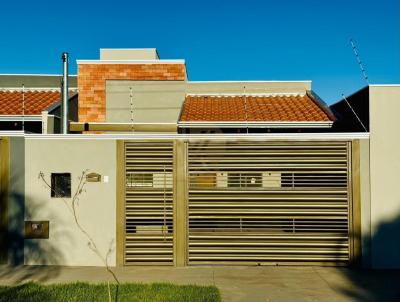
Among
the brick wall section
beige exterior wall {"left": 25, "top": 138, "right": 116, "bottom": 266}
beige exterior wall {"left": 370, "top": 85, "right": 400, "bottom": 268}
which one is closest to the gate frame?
beige exterior wall {"left": 25, "top": 138, "right": 116, "bottom": 266}

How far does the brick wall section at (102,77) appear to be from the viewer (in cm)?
1588

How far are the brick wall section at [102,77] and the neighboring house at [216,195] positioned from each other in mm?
6375

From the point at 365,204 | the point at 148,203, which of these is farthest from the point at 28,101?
the point at 365,204

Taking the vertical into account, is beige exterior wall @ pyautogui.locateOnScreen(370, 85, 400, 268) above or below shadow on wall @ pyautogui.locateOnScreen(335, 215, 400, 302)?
above

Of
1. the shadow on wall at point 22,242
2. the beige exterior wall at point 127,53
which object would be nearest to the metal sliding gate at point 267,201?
the shadow on wall at point 22,242

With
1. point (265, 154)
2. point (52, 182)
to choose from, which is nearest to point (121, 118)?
point (52, 182)

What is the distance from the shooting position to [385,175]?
9406mm

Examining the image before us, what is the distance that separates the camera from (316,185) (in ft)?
31.4

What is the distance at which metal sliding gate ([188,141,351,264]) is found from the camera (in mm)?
9492

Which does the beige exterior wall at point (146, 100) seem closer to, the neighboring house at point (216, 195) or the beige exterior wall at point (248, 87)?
the beige exterior wall at point (248, 87)

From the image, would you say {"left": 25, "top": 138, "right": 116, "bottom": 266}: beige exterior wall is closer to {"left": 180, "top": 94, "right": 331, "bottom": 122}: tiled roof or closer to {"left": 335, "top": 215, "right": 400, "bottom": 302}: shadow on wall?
{"left": 335, "top": 215, "right": 400, "bottom": 302}: shadow on wall

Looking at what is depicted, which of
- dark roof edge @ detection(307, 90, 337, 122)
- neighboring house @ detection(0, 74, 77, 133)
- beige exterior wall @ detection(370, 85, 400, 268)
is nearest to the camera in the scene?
beige exterior wall @ detection(370, 85, 400, 268)

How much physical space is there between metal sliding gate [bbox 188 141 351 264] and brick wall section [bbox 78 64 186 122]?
6930 millimetres

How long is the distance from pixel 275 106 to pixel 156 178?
25.5 feet
